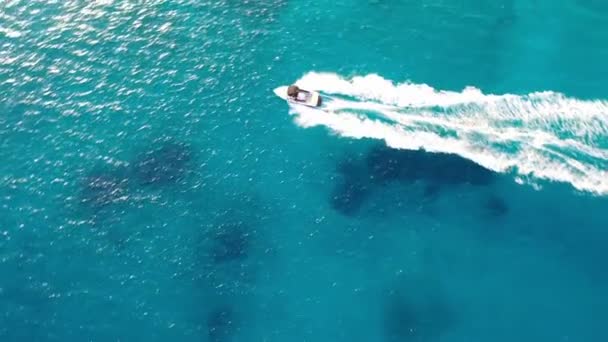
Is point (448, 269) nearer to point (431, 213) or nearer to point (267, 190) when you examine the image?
point (431, 213)

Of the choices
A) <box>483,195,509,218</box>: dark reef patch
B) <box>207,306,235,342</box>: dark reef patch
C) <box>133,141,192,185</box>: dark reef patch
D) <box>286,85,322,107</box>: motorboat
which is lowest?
<box>207,306,235,342</box>: dark reef patch

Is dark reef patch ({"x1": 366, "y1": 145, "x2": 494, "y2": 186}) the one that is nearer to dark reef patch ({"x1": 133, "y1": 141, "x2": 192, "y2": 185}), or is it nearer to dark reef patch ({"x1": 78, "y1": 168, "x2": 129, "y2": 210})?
dark reef patch ({"x1": 133, "y1": 141, "x2": 192, "y2": 185})

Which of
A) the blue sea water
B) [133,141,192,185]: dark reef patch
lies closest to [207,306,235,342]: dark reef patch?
the blue sea water

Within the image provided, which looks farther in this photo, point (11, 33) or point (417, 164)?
point (11, 33)

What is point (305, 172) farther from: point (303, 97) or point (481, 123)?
point (481, 123)

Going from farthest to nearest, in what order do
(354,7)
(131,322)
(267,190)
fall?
(354,7)
(267,190)
(131,322)

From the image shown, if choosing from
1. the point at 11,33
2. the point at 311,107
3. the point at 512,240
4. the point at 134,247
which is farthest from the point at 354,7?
the point at 11,33
